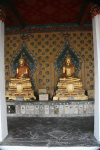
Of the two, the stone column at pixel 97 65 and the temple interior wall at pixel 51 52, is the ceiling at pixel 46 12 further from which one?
the stone column at pixel 97 65

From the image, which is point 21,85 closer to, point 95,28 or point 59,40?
point 59,40

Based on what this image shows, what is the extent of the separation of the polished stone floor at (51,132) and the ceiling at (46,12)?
3769 millimetres

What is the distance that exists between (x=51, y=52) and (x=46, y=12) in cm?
185

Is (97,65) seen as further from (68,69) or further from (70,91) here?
(68,69)

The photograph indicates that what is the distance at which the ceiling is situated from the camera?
477cm

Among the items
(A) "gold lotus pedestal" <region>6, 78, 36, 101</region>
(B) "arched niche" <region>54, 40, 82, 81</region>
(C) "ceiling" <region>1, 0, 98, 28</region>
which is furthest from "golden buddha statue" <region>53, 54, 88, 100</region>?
(C) "ceiling" <region>1, 0, 98, 28</region>

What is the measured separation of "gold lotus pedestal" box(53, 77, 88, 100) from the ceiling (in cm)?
261

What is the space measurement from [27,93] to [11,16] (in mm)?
3150

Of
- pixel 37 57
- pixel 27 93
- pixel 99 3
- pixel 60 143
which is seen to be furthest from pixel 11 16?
pixel 60 143

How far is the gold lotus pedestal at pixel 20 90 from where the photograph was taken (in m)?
5.65

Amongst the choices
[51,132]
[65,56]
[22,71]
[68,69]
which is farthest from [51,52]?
[51,132]

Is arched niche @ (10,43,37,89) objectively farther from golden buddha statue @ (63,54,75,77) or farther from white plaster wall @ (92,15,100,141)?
white plaster wall @ (92,15,100,141)

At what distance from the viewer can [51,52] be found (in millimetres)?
6691

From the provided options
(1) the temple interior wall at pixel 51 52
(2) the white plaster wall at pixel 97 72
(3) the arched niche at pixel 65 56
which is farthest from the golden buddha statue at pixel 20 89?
(2) the white plaster wall at pixel 97 72
